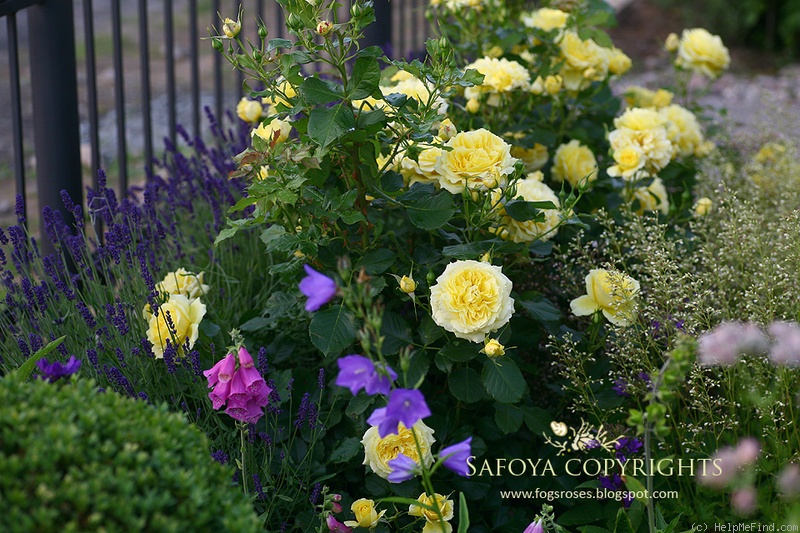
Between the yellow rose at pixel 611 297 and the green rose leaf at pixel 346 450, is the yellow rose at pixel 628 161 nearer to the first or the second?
the yellow rose at pixel 611 297

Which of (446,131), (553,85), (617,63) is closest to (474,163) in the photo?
(446,131)

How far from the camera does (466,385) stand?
74.6 inches

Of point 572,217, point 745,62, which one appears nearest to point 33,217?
point 572,217

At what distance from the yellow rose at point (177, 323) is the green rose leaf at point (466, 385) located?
58cm

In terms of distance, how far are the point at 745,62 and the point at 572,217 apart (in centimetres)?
716

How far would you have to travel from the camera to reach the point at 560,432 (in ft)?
6.25

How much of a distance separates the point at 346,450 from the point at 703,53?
2140 millimetres

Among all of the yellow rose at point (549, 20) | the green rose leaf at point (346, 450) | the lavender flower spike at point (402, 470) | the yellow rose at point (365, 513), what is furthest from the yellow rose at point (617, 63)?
the lavender flower spike at point (402, 470)

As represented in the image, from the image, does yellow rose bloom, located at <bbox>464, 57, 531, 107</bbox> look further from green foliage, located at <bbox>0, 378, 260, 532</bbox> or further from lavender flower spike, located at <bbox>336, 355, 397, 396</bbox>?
green foliage, located at <bbox>0, 378, 260, 532</bbox>

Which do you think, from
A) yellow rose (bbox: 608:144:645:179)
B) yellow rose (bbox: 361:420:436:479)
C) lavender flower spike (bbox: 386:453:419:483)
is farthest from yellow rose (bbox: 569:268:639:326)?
lavender flower spike (bbox: 386:453:419:483)

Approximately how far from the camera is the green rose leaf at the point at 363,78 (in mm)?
1775

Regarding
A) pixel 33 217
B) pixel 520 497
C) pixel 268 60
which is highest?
pixel 268 60

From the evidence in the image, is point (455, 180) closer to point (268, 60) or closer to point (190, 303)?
point (268, 60)

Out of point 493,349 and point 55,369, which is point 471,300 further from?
point 55,369
